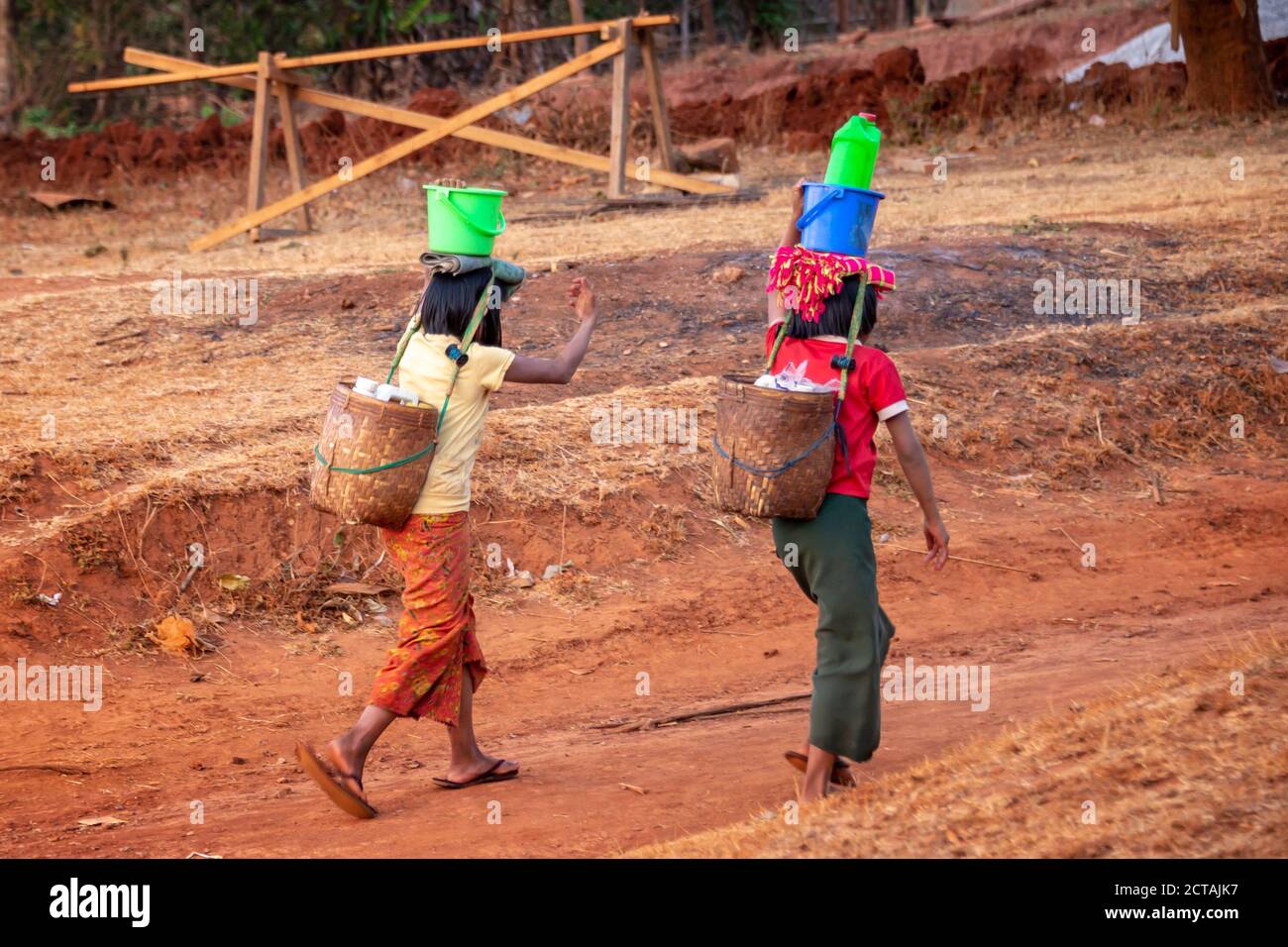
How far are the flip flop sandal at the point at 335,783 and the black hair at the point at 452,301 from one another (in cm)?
131

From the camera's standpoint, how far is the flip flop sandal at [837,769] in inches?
164

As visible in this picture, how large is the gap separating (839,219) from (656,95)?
10.4m

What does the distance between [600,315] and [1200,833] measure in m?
6.82

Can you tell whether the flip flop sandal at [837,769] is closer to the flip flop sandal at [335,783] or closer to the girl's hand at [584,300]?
the flip flop sandal at [335,783]

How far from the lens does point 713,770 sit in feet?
15.0

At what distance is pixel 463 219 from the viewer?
13.5 feet

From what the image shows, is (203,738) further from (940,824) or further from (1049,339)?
(1049,339)

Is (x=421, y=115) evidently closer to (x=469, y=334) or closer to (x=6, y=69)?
(x=6, y=69)

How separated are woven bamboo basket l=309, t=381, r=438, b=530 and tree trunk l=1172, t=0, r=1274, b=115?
15.3 meters

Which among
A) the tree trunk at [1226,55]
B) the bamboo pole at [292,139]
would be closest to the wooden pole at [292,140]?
the bamboo pole at [292,139]

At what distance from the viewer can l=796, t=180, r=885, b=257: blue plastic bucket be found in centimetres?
405

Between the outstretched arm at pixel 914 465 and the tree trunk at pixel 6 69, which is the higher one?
the tree trunk at pixel 6 69

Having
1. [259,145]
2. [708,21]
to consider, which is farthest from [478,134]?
[708,21]

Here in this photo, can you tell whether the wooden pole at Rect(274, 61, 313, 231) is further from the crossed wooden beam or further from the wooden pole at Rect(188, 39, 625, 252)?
the wooden pole at Rect(188, 39, 625, 252)
